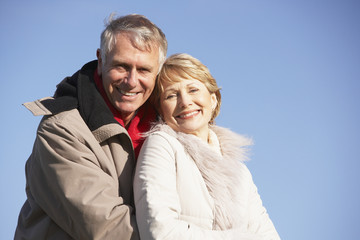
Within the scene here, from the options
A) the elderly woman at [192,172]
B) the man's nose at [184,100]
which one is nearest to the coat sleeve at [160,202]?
the elderly woman at [192,172]

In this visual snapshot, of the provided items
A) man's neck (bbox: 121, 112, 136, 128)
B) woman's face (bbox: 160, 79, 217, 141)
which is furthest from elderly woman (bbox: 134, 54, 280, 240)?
man's neck (bbox: 121, 112, 136, 128)

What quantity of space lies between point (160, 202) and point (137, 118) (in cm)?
127

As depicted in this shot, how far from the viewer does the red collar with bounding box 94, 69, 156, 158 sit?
13.2 feet

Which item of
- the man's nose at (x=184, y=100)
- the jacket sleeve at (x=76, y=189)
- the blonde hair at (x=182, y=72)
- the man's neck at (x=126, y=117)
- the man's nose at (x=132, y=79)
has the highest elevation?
the blonde hair at (x=182, y=72)

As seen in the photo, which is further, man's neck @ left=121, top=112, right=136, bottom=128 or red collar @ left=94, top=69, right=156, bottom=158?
man's neck @ left=121, top=112, right=136, bottom=128

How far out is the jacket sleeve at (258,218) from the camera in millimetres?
4016

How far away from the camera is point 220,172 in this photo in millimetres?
3816

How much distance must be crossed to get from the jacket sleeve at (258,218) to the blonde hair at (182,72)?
3.13ft

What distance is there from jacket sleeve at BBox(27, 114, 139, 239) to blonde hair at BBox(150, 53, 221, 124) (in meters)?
0.92

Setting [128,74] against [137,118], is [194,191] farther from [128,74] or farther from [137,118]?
[128,74]

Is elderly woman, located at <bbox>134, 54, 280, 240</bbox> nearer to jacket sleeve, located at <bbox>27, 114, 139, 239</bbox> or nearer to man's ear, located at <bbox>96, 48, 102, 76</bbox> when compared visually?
jacket sleeve, located at <bbox>27, 114, 139, 239</bbox>

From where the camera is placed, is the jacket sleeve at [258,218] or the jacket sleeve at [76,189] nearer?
the jacket sleeve at [76,189]

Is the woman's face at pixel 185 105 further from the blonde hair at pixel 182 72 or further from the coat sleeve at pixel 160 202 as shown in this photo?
the coat sleeve at pixel 160 202

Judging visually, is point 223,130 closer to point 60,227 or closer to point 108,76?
point 108,76
